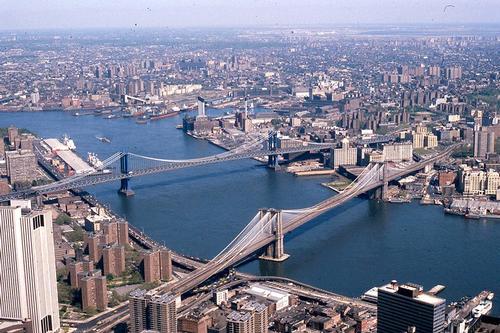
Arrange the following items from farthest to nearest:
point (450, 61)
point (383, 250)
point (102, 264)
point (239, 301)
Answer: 1. point (450, 61)
2. point (383, 250)
3. point (102, 264)
4. point (239, 301)

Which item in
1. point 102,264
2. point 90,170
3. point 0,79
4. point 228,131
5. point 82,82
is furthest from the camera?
point 0,79

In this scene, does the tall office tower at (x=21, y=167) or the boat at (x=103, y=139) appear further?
the boat at (x=103, y=139)

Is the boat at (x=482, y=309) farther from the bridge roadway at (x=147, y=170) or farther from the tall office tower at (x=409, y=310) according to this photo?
the bridge roadway at (x=147, y=170)

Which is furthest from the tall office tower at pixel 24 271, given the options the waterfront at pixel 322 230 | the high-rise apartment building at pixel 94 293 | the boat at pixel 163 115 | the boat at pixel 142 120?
the boat at pixel 163 115

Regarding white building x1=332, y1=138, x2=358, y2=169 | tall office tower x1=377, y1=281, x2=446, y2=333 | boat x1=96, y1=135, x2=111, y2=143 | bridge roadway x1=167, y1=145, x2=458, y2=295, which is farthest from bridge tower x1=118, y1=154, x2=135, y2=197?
tall office tower x1=377, y1=281, x2=446, y2=333

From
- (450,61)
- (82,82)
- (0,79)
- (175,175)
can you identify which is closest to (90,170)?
(175,175)

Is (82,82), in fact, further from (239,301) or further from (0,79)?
(239,301)

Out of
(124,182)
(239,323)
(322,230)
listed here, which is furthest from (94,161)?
(239,323)

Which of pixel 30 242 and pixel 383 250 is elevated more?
pixel 30 242
